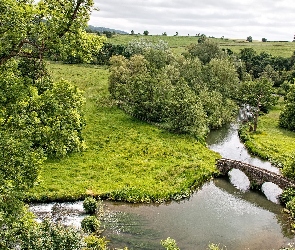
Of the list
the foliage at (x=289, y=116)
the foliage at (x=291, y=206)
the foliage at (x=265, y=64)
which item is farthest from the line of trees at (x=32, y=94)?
the foliage at (x=265, y=64)

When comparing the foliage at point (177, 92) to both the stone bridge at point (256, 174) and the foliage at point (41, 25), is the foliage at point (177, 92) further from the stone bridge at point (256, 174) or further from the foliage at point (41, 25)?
the foliage at point (41, 25)

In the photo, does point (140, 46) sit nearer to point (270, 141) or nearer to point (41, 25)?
point (270, 141)

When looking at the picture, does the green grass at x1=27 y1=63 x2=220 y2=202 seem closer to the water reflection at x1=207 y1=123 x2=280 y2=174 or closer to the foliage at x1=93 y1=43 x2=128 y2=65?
the water reflection at x1=207 y1=123 x2=280 y2=174

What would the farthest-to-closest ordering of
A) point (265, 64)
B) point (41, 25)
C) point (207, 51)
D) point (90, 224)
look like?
point (265, 64), point (207, 51), point (90, 224), point (41, 25)

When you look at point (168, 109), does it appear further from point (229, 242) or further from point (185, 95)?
point (229, 242)

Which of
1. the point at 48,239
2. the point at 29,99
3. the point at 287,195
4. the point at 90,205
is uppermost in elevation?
the point at 29,99

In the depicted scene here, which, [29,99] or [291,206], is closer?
[29,99]

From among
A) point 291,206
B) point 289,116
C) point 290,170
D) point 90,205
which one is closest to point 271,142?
point 289,116

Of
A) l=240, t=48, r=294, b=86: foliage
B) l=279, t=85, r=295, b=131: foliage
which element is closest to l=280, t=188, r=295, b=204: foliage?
l=279, t=85, r=295, b=131: foliage

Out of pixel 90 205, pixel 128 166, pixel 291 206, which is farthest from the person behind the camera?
pixel 128 166
